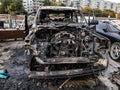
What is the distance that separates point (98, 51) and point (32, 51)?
1791 mm

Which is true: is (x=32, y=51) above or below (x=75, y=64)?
above

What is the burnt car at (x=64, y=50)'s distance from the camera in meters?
4.39

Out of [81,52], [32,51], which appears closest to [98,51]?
[81,52]

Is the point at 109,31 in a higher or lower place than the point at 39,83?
higher

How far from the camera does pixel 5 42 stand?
9297mm

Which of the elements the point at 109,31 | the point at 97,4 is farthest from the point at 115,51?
the point at 97,4

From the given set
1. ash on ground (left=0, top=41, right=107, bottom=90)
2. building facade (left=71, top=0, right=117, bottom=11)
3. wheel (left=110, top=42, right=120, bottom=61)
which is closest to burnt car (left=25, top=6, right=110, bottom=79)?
ash on ground (left=0, top=41, right=107, bottom=90)

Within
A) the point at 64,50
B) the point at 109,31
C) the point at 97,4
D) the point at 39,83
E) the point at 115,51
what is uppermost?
the point at 97,4

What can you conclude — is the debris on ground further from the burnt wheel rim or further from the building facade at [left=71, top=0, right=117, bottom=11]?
the building facade at [left=71, top=0, right=117, bottom=11]

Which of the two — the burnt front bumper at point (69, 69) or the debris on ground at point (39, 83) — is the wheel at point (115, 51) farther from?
the burnt front bumper at point (69, 69)

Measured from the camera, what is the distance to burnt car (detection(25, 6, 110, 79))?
4387mm

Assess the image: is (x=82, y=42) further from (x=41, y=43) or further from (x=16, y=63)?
(x=16, y=63)

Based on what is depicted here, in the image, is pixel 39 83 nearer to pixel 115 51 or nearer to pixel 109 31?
pixel 115 51

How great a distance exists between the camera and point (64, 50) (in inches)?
198
